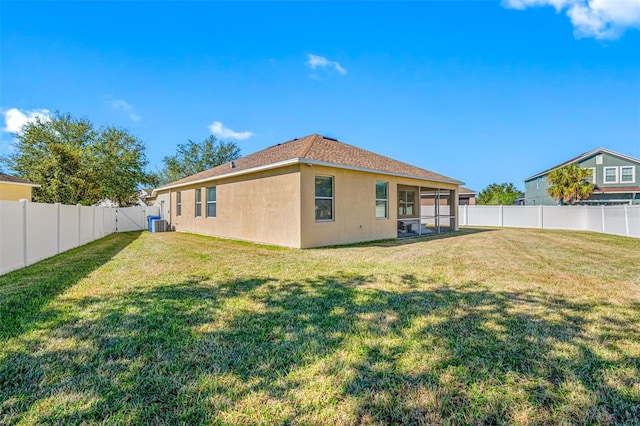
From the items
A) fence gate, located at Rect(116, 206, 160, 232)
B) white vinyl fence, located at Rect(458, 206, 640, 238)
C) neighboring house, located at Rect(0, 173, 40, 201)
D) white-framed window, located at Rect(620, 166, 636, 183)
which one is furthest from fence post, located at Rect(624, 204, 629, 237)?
neighboring house, located at Rect(0, 173, 40, 201)

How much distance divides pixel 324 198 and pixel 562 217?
17.2 meters

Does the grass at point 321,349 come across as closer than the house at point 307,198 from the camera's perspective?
Yes

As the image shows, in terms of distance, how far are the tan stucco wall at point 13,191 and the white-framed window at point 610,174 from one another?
40294mm

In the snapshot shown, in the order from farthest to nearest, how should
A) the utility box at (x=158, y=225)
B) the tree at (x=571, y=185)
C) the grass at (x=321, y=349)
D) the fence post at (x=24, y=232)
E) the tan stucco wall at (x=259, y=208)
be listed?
the tree at (x=571, y=185) < the utility box at (x=158, y=225) < the tan stucco wall at (x=259, y=208) < the fence post at (x=24, y=232) < the grass at (x=321, y=349)

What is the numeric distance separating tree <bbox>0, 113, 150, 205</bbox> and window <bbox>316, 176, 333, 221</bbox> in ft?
53.6

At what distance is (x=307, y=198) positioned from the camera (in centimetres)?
920

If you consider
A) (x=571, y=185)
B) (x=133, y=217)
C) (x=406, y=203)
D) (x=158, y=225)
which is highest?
(x=571, y=185)

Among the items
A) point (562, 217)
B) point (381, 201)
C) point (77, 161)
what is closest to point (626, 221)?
point (562, 217)

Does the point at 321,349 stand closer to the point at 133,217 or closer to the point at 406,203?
the point at 406,203

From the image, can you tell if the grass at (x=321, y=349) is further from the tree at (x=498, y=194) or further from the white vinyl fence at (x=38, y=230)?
the tree at (x=498, y=194)

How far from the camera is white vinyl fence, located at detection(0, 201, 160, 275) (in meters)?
5.75

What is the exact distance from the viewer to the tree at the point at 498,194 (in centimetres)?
3376

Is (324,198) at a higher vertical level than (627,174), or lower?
lower

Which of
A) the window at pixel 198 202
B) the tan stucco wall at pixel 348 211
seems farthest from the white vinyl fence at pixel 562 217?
the window at pixel 198 202
